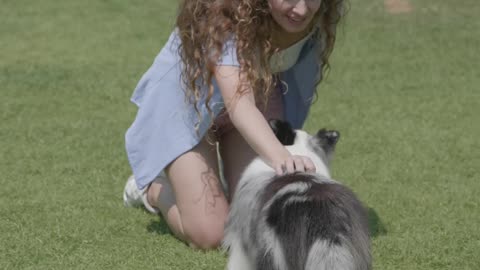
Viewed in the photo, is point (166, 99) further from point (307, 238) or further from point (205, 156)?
point (307, 238)

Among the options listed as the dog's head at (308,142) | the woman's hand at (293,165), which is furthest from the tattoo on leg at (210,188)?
the woman's hand at (293,165)

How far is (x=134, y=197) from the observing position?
168 inches

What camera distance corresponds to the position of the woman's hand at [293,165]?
297cm

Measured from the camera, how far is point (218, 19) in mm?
3600

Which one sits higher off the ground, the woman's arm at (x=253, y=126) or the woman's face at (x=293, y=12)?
the woman's face at (x=293, y=12)

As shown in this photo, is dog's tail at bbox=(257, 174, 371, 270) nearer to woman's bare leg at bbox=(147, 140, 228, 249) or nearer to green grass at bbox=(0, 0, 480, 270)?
green grass at bbox=(0, 0, 480, 270)

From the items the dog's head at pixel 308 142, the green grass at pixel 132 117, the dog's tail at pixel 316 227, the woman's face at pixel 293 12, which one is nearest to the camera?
the dog's tail at pixel 316 227

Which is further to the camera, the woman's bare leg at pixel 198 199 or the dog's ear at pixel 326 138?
the woman's bare leg at pixel 198 199

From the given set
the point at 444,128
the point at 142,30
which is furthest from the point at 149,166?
the point at 142,30

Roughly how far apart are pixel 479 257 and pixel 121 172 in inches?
83.6

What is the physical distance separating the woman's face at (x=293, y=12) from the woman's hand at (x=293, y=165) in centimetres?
77

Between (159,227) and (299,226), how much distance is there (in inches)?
61.1

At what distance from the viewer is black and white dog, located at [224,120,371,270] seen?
103 inches

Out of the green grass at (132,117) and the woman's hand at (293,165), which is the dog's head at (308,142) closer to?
the woman's hand at (293,165)
